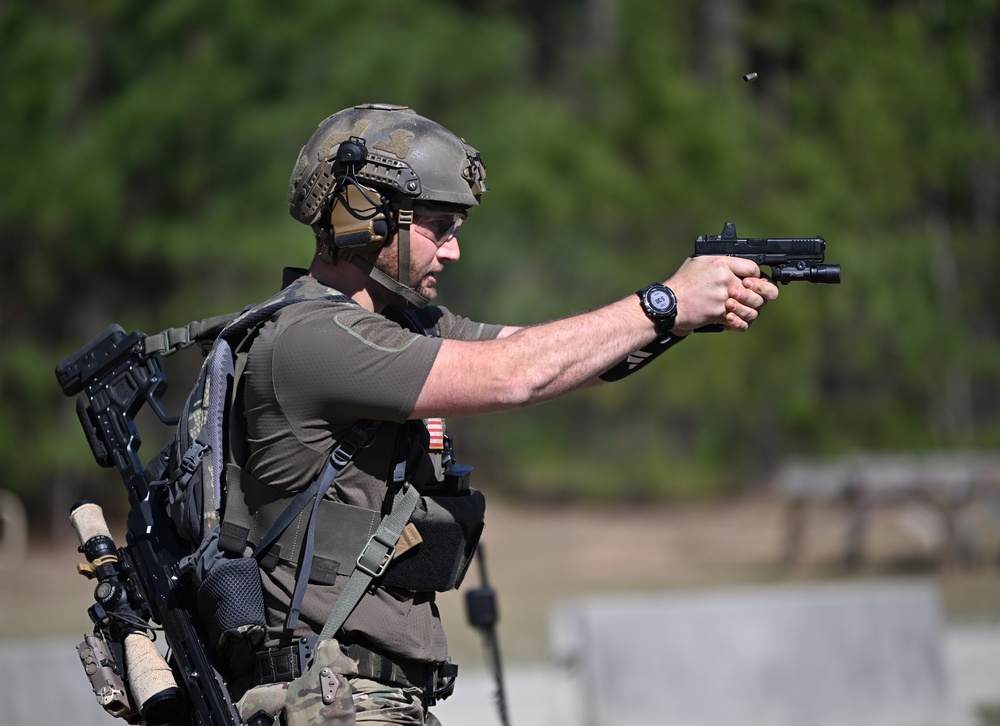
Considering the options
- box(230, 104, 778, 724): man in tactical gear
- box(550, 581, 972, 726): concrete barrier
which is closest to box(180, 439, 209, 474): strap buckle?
box(230, 104, 778, 724): man in tactical gear

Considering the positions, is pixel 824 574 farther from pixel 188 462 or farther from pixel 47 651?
pixel 188 462

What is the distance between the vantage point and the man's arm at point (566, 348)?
292cm

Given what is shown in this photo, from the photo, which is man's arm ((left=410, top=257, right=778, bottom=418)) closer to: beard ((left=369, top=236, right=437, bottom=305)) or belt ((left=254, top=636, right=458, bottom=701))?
beard ((left=369, top=236, right=437, bottom=305))

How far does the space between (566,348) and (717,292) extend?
1.27ft

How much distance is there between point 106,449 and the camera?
355 centimetres

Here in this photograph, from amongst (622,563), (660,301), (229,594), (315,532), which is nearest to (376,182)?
(660,301)

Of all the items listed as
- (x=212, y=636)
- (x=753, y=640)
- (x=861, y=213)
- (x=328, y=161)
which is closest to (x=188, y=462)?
(x=212, y=636)

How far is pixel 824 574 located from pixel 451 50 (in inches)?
351

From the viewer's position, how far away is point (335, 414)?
9.78ft

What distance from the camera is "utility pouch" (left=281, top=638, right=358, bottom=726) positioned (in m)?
2.94

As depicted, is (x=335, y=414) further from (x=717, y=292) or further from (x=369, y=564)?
(x=717, y=292)

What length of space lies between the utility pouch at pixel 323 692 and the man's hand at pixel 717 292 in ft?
3.40

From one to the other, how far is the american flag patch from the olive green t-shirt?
6.0 inches

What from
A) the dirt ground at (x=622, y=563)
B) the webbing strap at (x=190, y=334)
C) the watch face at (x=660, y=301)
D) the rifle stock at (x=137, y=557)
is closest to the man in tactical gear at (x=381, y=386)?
the watch face at (x=660, y=301)
